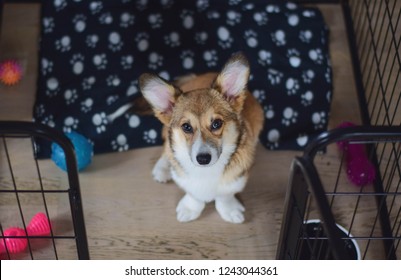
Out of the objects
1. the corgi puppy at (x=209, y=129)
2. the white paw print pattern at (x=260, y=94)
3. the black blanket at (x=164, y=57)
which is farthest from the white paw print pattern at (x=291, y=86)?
the corgi puppy at (x=209, y=129)

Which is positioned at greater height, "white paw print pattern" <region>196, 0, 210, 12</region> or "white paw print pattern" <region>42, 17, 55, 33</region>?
"white paw print pattern" <region>196, 0, 210, 12</region>

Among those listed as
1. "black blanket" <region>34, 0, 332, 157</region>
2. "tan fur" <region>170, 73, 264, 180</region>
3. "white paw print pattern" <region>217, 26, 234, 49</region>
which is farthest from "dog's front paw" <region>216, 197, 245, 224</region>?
"white paw print pattern" <region>217, 26, 234, 49</region>

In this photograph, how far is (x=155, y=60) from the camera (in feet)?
9.13

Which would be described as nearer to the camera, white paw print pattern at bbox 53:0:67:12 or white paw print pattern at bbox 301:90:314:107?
white paw print pattern at bbox 301:90:314:107

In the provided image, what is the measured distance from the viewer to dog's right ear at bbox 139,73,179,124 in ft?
6.39

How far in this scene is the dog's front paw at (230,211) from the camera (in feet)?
7.71

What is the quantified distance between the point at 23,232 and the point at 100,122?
571mm

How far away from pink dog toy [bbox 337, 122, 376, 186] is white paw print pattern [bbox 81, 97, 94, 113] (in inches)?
41.9

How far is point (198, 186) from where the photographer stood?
7.18 feet

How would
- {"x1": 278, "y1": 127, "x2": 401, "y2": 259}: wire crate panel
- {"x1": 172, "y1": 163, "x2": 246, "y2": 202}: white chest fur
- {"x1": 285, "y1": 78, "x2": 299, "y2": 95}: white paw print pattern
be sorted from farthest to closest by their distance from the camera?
{"x1": 285, "y1": 78, "x2": 299, "y2": 95}: white paw print pattern, {"x1": 172, "y1": 163, "x2": 246, "y2": 202}: white chest fur, {"x1": 278, "y1": 127, "x2": 401, "y2": 259}: wire crate panel

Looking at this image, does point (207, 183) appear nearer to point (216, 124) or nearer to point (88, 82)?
point (216, 124)

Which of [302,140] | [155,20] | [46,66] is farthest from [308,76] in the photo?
[46,66]

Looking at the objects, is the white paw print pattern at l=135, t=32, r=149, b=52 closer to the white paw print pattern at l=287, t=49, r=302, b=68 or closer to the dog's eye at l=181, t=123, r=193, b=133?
the white paw print pattern at l=287, t=49, r=302, b=68
